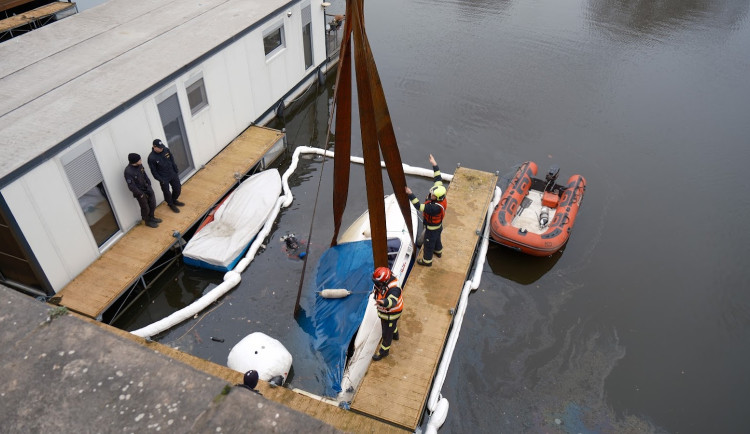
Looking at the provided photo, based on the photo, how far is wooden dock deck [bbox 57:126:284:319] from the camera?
883cm

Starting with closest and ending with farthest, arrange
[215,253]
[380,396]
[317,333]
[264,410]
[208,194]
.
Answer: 1. [264,410]
2. [380,396]
3. [317,333]
4. [215,253]
5. [208,194]

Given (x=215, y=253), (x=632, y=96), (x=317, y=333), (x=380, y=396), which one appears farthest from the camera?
(x=632, y=96)

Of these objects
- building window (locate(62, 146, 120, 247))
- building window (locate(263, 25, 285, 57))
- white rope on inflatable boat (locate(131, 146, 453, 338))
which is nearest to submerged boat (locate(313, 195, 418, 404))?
white rope on inflatable boat (locate(131, 146, 453, 338))

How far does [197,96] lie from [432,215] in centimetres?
626

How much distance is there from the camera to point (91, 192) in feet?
31.0

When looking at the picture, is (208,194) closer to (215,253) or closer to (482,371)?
(215,253)

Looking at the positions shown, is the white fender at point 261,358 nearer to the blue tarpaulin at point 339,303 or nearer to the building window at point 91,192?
the blue tarpaulin at point 339,303

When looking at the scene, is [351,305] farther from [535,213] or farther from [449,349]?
[535,213]

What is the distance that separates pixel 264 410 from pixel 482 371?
23.1ft

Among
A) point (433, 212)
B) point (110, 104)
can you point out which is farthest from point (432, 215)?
point (110, 104)

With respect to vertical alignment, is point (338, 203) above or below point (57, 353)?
below

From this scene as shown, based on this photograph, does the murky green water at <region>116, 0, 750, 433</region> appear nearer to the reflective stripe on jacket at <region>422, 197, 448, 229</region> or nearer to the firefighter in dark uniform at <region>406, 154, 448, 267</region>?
the firefighter in dark uniform at <region>406, 154, 448, 267</region>

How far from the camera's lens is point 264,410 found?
2732mm

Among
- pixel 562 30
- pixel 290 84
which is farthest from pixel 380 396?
pixel 562 30
